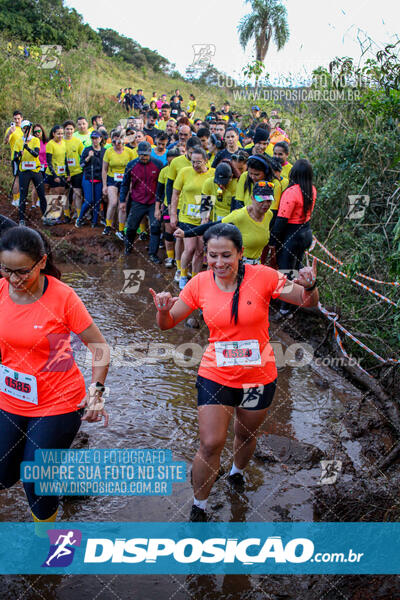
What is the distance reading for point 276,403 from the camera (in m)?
5.04

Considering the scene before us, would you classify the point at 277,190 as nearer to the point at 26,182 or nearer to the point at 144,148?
the point at 144,148

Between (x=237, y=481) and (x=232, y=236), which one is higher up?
(x=232, y=236)

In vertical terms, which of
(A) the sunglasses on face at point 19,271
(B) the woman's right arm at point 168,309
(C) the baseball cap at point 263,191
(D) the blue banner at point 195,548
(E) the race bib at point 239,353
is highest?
(C) the baseball cap at point 263,191

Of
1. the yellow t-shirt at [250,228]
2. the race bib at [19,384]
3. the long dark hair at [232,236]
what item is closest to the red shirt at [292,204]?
the yellow t-shirt at [250,228]

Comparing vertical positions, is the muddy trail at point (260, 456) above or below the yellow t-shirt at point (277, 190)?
below

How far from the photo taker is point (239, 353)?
10.4 ft

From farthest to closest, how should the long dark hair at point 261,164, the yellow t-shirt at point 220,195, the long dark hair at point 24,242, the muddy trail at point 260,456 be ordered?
the yellow t-shirt at point 220,195 → the long dark hair at point 261,164 → the muddy trail at point 260,456 → the long dark hair at point 24,242

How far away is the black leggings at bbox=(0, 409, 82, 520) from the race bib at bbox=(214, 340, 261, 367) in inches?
38.5

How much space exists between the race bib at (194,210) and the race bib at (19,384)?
5.01 m

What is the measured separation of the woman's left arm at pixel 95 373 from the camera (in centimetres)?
280

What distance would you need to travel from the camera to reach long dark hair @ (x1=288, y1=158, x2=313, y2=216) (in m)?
5.88

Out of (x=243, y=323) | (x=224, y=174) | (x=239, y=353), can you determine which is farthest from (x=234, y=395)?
(x=224, y=174)

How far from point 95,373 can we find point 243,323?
0.95 meters

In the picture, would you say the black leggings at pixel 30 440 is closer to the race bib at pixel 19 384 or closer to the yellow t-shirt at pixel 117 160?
the race bib at pixel 19 384
